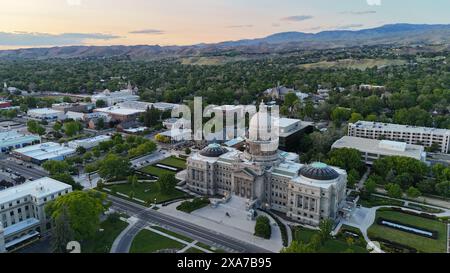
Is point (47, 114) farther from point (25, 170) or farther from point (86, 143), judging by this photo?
point (25, 170)

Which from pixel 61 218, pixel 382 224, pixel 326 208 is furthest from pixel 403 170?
pixel 61 218

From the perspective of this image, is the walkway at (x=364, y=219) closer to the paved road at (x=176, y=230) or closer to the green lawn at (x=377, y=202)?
the green lawn at (x=377, y=202)

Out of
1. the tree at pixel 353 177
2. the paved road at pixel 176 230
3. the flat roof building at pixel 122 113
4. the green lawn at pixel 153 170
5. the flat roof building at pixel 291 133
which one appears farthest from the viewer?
the flat roof building at pixel 122 113

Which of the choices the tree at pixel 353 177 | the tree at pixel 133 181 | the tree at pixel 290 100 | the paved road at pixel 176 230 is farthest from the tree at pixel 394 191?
the tree at pixel 290 100

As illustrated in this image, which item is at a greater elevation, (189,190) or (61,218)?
(61,218)
